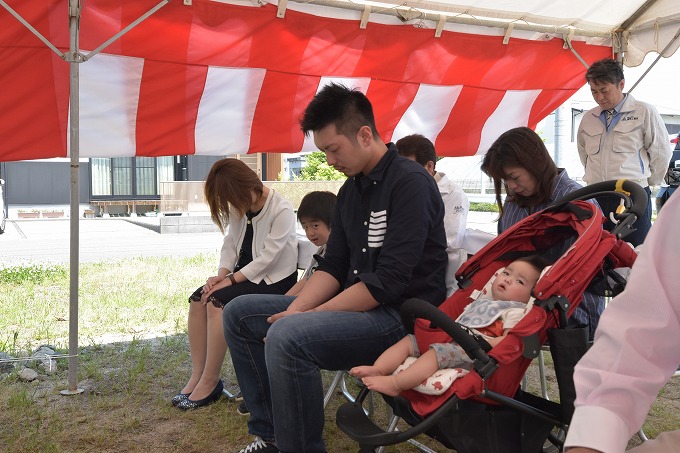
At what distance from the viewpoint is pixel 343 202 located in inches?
113

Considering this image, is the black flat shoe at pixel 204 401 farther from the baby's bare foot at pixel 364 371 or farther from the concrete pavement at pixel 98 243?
the concrete pavement at pixel 98 243

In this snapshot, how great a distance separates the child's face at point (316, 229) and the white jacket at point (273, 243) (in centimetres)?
18

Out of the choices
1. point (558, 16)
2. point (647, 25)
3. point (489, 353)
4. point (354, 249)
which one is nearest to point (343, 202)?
point (354, 249)

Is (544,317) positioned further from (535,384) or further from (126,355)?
(126,355)

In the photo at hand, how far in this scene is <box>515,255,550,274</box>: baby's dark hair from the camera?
7.84 ft

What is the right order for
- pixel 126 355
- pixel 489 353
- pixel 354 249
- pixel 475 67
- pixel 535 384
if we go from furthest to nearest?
pixel 475 67 → pixel 126 355 → pixel 535 384 → pixel 354 249 → pixel 489 353

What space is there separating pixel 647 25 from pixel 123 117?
3.95 meters

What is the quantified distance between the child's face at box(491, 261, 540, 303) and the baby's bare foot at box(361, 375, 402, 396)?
0.54 m

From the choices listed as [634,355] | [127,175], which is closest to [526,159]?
[634,355]

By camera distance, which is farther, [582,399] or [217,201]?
[217,201]

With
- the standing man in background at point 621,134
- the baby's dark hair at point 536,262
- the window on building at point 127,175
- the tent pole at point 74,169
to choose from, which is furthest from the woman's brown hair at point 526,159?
the window on building at point 127,175

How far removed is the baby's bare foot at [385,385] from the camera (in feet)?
6.81

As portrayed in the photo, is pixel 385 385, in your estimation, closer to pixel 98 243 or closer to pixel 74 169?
pixel 74 169

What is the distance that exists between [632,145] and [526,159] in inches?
88.1
